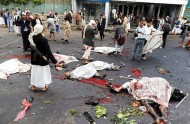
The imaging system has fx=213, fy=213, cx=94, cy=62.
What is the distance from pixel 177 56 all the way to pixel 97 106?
7566mm

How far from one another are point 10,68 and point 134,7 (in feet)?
54.3

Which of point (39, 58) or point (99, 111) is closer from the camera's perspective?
point (99, 111)

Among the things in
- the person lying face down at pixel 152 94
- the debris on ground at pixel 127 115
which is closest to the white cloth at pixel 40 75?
the person lying face down at pixel 152 94

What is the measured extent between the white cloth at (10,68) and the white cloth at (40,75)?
1599 mm

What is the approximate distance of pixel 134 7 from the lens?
2148 centimetres

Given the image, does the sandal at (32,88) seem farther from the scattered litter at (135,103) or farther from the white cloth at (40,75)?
the scattered litter at (135,103)

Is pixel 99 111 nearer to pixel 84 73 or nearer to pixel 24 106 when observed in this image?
pixel 24 106

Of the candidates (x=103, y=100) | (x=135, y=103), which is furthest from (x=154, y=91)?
(x=103, y=100)

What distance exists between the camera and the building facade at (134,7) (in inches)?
794

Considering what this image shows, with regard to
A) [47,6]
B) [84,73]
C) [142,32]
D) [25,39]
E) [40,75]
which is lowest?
[84,73]

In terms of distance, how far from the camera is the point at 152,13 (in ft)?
70.1

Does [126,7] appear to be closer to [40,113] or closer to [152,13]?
[152,13]

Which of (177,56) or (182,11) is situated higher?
(182,11)

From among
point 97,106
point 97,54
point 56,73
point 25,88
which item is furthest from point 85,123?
point 97,54
